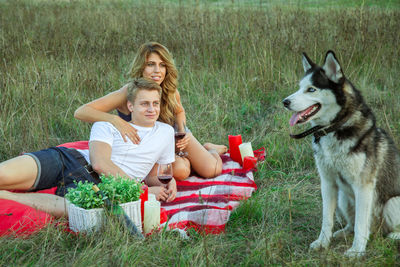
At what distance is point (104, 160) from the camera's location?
334cm

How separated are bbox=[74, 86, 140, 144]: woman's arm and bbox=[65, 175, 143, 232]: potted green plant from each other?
0.81 metres

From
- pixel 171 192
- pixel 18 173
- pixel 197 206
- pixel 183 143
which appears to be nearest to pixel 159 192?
pixel 171 192

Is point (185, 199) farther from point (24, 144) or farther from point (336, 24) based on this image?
point (336, 24)

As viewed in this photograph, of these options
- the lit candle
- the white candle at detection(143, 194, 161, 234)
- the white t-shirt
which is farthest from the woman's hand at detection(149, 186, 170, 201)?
the lit candle

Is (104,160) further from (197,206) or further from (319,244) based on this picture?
(319,244)

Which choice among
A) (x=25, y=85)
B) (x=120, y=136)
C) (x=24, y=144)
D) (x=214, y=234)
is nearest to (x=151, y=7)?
(x=25, y=85)

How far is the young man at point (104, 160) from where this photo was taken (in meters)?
3.05

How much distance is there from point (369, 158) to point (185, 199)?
5.58 ft

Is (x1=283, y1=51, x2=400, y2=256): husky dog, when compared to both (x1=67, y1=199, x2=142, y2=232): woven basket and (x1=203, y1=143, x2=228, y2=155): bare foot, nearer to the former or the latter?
(x1=67, y1=199, x2=142, y2=232): woven basket

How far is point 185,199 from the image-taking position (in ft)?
11.9

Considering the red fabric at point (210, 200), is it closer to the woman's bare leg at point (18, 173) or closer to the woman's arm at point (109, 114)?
the woman's arm at point (109, 114)

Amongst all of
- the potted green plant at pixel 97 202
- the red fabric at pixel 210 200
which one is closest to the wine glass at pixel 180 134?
the red fabric at pixel 210 200

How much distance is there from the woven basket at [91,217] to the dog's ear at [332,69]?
168 centimetres

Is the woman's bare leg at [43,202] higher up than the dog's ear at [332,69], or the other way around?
the dog's ear at [332,69]
